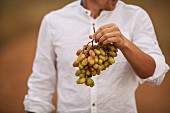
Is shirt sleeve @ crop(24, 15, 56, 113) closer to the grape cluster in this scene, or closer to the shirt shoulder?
the shirt shoulder

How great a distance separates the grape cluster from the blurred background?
330 centimetres

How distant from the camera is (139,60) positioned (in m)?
1.33

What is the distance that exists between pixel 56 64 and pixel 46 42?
0.38ft

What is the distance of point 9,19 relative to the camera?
16.1ft

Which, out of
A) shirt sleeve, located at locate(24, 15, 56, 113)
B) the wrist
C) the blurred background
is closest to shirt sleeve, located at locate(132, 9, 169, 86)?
the wrist

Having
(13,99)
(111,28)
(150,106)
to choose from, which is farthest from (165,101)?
(111,28)

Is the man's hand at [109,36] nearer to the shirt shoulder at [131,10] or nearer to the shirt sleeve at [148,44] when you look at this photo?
the shirt sleeve at [148,44]

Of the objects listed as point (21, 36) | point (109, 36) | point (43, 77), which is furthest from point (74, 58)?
point (21, 36)

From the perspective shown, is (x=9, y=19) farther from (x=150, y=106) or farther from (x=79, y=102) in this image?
(x=79, y=102)

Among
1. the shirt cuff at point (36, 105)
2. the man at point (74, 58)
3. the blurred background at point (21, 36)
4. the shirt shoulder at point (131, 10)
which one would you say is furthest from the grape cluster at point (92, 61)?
the blurred background at point (21, 36)

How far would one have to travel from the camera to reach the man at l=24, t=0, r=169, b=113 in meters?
1.53

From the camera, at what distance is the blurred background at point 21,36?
4598mm

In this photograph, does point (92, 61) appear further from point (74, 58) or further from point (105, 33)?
point (74, 58)

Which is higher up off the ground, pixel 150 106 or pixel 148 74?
pixel 148 74
